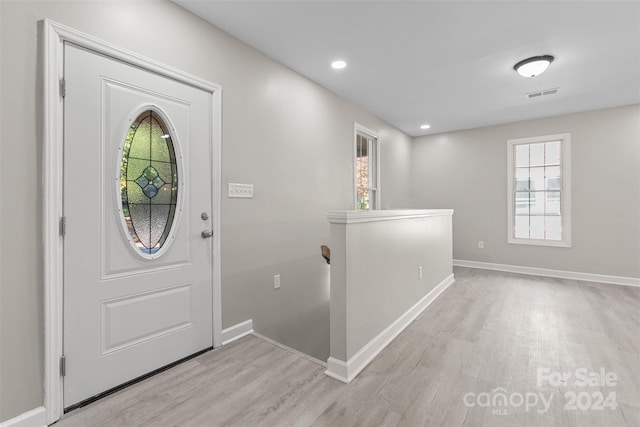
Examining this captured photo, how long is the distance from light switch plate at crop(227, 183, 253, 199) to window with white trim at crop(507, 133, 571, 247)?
4.81 meters

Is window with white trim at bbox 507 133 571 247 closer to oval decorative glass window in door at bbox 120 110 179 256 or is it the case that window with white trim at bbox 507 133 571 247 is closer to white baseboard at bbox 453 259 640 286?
white baseboard at bbox 453 259 640 286

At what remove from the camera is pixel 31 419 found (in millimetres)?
1483

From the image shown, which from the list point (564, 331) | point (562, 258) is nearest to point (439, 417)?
point (564, 331)

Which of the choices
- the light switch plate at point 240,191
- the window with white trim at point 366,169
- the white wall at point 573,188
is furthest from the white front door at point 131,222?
the white wall at point 573,188

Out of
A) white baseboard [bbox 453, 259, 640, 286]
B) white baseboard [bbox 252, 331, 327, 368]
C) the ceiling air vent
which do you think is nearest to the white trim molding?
white baseboard [bbox 252, 331, 327, 368]

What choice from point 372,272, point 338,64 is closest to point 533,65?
point 338,64

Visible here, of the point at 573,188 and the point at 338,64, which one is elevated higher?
the point at 338,64

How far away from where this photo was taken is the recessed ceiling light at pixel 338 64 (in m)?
3.11

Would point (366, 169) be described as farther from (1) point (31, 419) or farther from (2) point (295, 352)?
(1) point (31, 419)

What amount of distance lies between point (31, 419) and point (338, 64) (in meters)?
3.54

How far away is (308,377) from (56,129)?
210cm

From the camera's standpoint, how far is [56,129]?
157cm

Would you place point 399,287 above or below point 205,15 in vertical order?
below

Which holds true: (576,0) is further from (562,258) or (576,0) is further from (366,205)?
(562,258)
